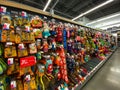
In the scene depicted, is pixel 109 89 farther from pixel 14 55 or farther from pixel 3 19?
pixel 3 19

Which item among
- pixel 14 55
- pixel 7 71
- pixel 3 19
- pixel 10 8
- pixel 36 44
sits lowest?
pixel 7 71

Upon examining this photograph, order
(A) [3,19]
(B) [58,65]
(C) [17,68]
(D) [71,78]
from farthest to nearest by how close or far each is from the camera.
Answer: (D) [71,78], (B) [58,65], (C) [17,68], (A) [3,19]

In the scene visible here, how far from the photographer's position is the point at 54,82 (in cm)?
184

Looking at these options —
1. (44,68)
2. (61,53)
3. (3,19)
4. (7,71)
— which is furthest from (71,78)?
(3,19)

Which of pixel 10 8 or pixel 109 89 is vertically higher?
pixel 10 8

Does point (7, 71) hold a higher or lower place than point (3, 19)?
lower

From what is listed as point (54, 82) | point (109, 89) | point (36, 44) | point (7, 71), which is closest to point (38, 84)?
point (54, 82)

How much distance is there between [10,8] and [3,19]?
32 cm

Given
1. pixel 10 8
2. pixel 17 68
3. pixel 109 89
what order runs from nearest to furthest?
pixel 17 68, pixel 10 8, pixel 109 89

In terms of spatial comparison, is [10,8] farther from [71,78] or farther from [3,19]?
[71,78]

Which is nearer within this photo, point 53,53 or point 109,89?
point 53,53

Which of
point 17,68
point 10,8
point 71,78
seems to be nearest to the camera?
point 17,68

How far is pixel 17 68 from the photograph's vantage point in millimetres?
1194

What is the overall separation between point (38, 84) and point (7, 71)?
562 mm
